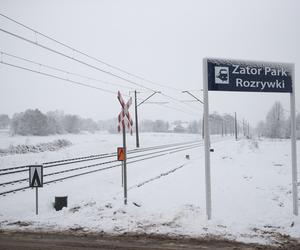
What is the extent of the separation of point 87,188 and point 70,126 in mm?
95656

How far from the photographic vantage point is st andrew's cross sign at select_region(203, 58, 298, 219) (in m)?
8.08

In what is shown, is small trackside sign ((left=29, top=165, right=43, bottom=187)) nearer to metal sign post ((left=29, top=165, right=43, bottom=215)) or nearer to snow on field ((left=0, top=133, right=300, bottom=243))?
metal sign post ((left=29, top=165, right=43, bottom=215))

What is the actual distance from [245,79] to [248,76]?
136mm

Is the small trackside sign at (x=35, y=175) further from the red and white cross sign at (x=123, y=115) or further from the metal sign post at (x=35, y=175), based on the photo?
the red and white cross sign at (x=123, y=115)

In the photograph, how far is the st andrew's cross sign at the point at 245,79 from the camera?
808 cm

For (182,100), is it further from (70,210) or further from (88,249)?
(88,249)

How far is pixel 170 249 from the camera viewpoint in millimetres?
6043

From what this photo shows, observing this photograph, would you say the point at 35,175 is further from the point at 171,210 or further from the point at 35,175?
the point at 171,210

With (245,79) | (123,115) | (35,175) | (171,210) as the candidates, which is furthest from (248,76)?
(35,175)

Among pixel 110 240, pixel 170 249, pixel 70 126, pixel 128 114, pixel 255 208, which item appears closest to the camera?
pixel 170 249

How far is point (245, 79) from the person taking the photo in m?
8.30

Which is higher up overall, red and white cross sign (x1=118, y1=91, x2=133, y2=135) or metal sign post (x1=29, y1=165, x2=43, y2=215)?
red and white cross sign (x1=118, y1=91, x2=133, y2=135)

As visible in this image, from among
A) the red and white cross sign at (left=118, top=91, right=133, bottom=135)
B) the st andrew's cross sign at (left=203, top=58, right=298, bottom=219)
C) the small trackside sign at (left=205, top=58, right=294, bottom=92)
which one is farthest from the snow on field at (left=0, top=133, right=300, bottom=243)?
the small trackside sign at (left=205, top=58, right=294, bottom=92)

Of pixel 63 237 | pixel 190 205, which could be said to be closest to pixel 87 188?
pixel 190 205
